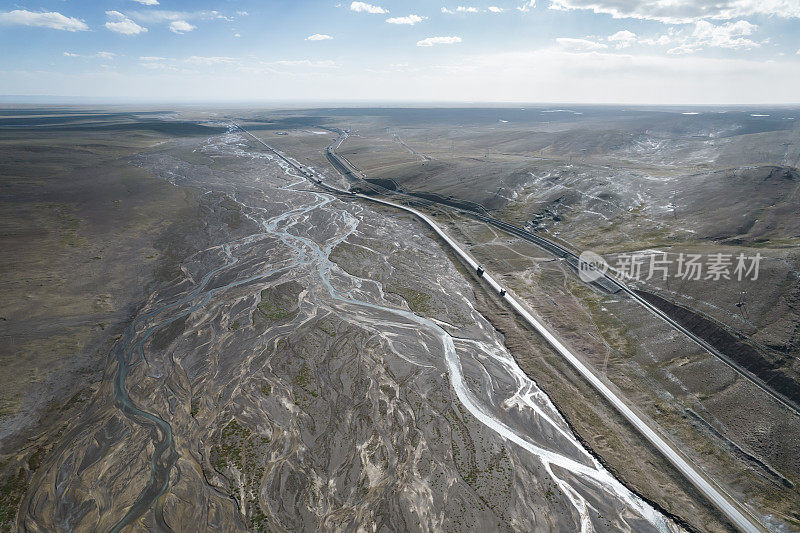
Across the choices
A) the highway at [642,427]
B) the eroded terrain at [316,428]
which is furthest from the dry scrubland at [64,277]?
the highway at [642,427]

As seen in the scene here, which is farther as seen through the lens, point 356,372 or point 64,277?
point 64,277

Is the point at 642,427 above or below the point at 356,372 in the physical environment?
below

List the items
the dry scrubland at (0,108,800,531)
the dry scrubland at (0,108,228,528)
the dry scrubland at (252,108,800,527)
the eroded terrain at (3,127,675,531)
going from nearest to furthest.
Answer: the eroded terrain at (3,127,675,531) → the dry scrubland at (0,108,800,531) → the dry scrubland at (252,108,800,527) → the dry scrubland at (0,108,228,528)

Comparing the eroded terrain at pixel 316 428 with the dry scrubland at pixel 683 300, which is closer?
the eroded terrain at pixel 316 428

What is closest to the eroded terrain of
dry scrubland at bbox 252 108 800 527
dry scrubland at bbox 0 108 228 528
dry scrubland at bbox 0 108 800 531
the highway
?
dry scrubland at bbox 0 108 800 531

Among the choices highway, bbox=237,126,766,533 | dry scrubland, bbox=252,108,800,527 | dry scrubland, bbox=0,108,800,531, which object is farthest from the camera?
dry scrubland, bbox=252,108,800,527

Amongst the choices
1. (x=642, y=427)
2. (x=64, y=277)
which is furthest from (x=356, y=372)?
(x=64, y=277)

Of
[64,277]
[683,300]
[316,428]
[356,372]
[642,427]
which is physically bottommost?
[642,427]

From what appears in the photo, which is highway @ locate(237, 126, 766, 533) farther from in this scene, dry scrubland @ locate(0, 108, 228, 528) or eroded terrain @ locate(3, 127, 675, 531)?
dry scrubland @ locate(0, 108, 228, 528)

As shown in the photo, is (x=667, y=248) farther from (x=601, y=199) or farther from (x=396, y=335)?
(x=396, y=335)

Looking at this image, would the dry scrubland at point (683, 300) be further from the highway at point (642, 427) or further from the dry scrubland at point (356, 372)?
the highway at point (642, 427)

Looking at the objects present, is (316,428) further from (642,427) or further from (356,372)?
(642,427)
